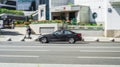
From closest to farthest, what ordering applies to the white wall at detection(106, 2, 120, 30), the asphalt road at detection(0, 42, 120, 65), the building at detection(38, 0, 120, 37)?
the asphalt road at detection(0, 42, 120, 65) < the white wall at detection(106, 2, 120, 30) < the building at detection(38, 0, 120, 37)

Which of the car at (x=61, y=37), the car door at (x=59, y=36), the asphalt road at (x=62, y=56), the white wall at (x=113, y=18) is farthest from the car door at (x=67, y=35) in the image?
the white wall at (x=113, y=18)

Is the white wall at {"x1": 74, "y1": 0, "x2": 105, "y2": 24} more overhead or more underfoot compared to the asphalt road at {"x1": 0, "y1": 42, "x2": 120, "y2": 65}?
more overhead

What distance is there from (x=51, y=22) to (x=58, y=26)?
1.16m

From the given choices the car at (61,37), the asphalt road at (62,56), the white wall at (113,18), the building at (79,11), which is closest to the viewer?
the asphalt road at (62,56)

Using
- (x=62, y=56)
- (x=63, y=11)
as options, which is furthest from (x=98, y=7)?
(x=62, y=56)

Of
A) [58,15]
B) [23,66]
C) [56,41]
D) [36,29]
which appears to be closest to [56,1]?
[58,15]

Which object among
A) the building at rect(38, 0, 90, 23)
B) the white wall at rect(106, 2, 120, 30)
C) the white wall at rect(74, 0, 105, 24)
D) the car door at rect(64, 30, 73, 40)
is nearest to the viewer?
the car door at rect(64, 30, 73, 40)

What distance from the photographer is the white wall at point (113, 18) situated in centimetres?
3878

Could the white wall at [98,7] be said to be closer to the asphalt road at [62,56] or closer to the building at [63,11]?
the building at [63,11]

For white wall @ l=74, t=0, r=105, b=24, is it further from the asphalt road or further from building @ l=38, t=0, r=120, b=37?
the asphalt road

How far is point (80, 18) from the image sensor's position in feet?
178

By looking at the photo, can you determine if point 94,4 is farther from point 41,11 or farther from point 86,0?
point 41,11

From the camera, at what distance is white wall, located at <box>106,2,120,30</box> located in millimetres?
38781

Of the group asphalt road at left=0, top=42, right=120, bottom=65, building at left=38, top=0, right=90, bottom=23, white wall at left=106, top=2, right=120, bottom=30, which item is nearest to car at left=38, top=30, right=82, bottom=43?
asphalt road at left=0, top=42, right=120, bottom=65
